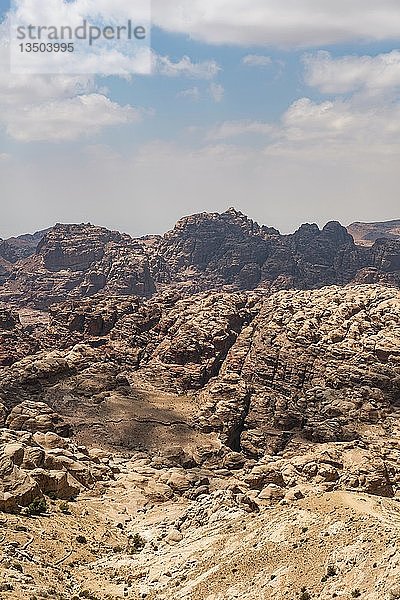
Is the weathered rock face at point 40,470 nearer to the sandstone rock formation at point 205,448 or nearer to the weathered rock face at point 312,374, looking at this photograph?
the sandstone rock formation at point 205,448

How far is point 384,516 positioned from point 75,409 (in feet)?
236

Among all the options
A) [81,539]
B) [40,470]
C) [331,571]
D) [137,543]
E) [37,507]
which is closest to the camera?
[331,571]

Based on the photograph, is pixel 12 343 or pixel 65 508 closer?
pixel 65 508

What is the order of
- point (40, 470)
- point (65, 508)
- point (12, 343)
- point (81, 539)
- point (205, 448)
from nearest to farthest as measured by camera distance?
1. point (81, 539)
2. point (65, 508)
3. point (40, 470)
4. point (205, 448)
5. point (12, 343)

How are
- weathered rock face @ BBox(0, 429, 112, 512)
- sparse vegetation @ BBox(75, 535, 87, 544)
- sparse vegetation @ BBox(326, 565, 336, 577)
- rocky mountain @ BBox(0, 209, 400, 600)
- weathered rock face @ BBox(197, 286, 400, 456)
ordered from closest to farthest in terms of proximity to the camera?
sparse vegetation @ BBox(326, 565, 336, 577), rocky mountain @ BBox(0, 209, 400, 600), sparse vegetation @ BBox(75, 535, 87, 544), weathered rock face @ BBox(0, 429, 112, 512), weathered rock face @ BBox(197, 286, 400, 456)

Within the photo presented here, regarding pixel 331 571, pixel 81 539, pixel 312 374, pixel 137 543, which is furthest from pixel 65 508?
pixel 312 374

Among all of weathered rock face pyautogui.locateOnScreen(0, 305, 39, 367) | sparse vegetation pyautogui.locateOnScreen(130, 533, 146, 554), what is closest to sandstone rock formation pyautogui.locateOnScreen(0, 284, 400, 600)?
sparse vegetation pyautogui.locateOnScreen(130, 533, 146, 554)

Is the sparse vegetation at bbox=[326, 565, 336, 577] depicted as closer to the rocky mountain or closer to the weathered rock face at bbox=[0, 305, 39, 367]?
the rocky mountain

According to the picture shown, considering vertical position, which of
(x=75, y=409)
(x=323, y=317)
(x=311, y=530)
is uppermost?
(x=323, y=317)

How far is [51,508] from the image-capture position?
151 feet

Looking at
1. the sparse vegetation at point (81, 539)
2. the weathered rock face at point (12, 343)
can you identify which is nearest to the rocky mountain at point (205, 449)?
the sparse vegetation at point (81, 539)

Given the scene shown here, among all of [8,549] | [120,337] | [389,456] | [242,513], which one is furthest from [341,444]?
[120,337]

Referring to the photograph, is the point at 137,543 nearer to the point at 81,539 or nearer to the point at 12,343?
the point at 81,539

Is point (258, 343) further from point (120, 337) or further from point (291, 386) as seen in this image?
point (120, 337)
